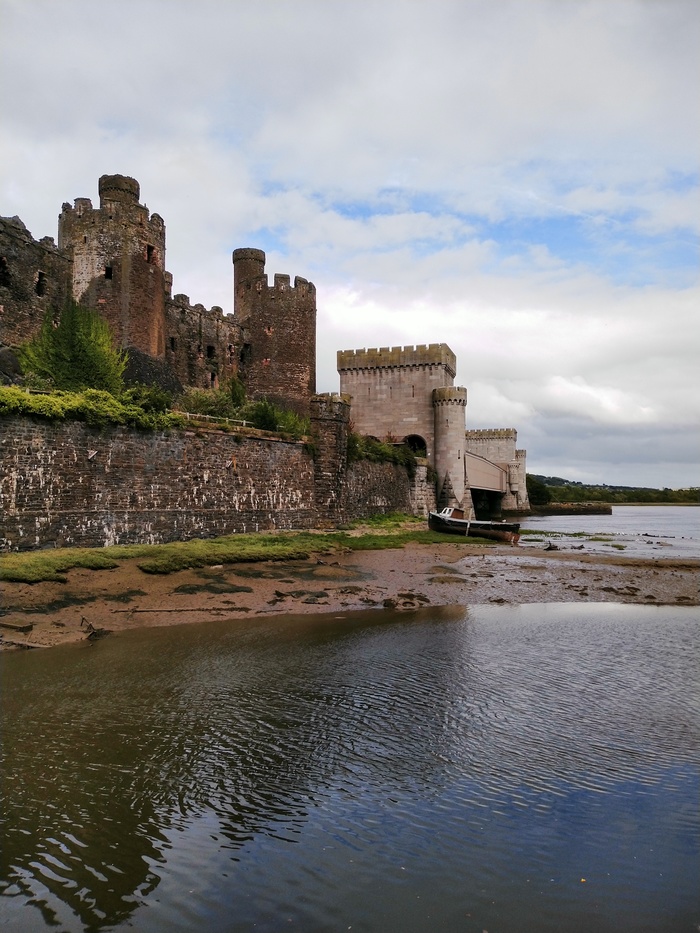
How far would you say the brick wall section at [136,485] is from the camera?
17.2m

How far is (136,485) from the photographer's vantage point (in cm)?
2028

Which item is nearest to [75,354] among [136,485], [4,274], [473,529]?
[4,274]

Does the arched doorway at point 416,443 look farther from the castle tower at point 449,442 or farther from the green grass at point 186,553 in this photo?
the green grass at point 186,553

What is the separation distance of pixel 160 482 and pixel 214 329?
62.0 feet

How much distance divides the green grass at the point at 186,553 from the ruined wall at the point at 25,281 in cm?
1339

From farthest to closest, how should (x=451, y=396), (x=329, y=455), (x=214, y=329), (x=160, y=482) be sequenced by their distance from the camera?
(x=451, y=396) → (x=214, y=329) → (x=329, y=455) → (x=160, y=482)

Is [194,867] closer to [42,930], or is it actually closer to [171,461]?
[42,930]

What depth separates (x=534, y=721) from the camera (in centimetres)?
834

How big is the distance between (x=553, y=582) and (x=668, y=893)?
16.1 meters

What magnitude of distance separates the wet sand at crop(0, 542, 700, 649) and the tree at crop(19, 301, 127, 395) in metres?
10.1

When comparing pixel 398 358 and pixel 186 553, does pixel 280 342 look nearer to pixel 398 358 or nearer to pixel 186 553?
pixel 398 358

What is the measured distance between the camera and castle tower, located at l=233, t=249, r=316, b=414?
39125mm

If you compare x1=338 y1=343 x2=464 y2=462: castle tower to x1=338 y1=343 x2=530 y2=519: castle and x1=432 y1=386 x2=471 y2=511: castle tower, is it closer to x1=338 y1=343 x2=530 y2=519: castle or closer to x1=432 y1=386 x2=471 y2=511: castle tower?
x1=338 y1=343 x2=530 y2=519: castle

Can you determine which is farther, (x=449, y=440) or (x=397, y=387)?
(x=397, y=387)
